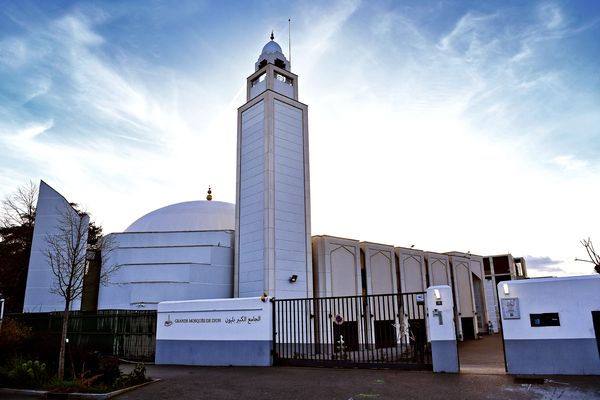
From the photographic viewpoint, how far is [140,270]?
91.2 feet

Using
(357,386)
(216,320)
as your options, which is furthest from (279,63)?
(357,386)

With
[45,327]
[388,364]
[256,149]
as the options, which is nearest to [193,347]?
[388,364]

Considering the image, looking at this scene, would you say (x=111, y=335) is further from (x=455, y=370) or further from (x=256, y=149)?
(x=455, y=370)

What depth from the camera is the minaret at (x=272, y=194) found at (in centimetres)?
2606

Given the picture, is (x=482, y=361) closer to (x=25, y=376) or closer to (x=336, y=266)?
(x=336, y=266)

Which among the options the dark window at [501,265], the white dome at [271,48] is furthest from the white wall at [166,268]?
the dark window at [501,265]

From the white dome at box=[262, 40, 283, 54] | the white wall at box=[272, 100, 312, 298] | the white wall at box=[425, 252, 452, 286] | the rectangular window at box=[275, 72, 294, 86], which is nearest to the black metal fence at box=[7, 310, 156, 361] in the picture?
the white wall at box=[272, 100, 312, 298]

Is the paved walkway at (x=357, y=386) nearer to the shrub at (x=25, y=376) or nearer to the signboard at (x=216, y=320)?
the signboard at (x=216, y=320)

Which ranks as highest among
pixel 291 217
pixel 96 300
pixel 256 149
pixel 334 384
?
pixel 256 149

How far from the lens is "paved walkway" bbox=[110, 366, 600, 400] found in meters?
8.75

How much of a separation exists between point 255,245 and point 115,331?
9.10 m

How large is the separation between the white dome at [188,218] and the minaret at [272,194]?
535 cm

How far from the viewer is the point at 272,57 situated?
103 ft

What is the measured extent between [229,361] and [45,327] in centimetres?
1406
